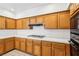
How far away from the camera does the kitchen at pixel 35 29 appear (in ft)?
3.98

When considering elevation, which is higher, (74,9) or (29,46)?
(74,9)

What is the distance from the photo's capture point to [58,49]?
48.6 inches

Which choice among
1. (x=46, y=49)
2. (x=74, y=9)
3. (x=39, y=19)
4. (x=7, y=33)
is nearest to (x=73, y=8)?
(x=74, y=9)

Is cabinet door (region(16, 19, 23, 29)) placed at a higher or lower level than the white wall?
higher

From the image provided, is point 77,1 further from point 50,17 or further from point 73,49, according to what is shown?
point 73,49

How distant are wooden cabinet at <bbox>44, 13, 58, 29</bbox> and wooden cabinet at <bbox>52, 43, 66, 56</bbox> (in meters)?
0.22

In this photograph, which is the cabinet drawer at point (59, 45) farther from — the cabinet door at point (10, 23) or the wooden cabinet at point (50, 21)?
the cabinet door at point (10, 23)

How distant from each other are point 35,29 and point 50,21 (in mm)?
212

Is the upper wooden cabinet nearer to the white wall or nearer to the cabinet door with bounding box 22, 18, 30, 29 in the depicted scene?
the cabinet door with bounding box 22, 18, 30, 29

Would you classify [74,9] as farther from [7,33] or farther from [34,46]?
[7,33]

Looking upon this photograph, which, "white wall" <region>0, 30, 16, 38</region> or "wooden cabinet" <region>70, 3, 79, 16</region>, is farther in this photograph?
"white wall" <region>0, 30, 16, 38</region>

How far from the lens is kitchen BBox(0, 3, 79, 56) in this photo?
1.21m

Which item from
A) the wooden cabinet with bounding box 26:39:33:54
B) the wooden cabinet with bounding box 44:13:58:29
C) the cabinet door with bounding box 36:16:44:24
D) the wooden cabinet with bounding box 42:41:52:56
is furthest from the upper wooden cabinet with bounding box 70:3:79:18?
the wooden cabinet with bounding box 26:39:33:54

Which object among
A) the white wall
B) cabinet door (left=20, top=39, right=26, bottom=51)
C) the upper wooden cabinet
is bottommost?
cabinet door (left=20, top=39, right=26, bottom=51)
